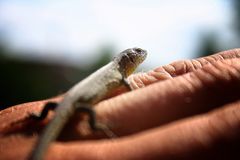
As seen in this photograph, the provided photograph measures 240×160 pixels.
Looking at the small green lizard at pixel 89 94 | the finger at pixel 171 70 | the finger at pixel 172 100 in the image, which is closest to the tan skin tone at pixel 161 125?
the finger at pixel 172 100

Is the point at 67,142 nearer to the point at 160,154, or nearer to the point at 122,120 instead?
the point at 122,120

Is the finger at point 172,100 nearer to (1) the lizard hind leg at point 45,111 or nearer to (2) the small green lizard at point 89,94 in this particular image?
(2) the small green lizard at point 89,94

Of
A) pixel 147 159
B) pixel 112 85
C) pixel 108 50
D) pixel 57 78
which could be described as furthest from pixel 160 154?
pixel 108 50

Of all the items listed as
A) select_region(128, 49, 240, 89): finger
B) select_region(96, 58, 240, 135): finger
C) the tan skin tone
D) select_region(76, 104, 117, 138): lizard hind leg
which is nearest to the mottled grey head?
select_region(128, 49, 240, 89): finger

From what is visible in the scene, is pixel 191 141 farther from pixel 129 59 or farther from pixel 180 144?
pixel 129 59

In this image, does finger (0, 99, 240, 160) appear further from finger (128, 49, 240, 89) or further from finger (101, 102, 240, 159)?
finger (128, 49, 240, 89)

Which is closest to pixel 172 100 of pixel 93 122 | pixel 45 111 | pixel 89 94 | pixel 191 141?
pixel 93 122
